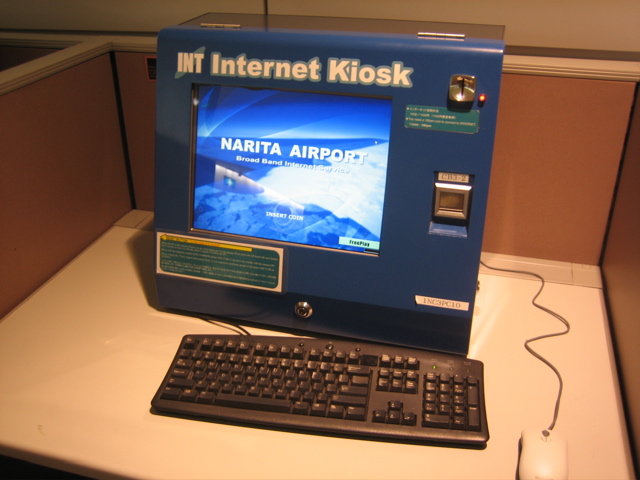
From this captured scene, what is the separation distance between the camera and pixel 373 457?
Answer: 818 millimetres

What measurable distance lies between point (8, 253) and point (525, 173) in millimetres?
952

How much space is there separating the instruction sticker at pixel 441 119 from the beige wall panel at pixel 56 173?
0.67 m

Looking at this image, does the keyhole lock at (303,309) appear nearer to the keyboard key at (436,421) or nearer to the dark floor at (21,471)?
the keyboard key at (436,421)

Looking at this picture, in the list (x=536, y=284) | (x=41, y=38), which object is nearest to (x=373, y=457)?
(x=536, y=284)

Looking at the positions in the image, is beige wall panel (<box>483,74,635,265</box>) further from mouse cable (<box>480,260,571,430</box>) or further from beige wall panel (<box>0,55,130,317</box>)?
beige wall panel (<box>0,55,130,317</box>)

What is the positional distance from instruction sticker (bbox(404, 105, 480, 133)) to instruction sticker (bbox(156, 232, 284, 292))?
294 mm

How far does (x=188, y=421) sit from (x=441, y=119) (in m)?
0.57

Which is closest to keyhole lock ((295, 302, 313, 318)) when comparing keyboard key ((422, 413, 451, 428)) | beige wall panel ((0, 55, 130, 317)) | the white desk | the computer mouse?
the white desk

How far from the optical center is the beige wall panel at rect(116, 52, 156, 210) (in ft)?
4.25

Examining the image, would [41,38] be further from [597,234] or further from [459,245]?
[597,234]

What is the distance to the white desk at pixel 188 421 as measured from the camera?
0.81 meters

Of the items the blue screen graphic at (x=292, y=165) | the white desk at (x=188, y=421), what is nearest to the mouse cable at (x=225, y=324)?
the white desk at (x=188, y=421)

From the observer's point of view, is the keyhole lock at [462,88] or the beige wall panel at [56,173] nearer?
the keyhole lock at [462,88]

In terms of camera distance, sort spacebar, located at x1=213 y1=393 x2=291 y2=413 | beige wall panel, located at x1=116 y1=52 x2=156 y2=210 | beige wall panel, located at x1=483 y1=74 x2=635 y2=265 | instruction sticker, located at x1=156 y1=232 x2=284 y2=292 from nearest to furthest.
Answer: spacebar, located at x1=213 y1=393 x2=291 y2=413 → instruction sticker, located at x1=156 y1=232 x2=284 y2=292 → beige wall panel, located at x1=483 y1=74 x2=635 y2=265 → beige wall panel, located at x1=116 y1=52 x2=156 y2=210
